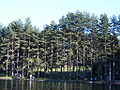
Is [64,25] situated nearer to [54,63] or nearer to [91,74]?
[54,63]

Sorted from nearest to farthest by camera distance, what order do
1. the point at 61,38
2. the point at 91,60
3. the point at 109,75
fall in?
the point at 109,75 → the point at 91,60 → the point at 61,38

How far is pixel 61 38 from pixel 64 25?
4070 mm

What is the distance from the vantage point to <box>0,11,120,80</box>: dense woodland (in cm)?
7038

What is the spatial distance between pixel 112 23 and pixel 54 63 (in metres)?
21.2

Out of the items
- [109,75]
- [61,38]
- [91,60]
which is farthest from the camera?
[61,38]

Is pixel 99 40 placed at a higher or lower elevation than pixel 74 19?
lower

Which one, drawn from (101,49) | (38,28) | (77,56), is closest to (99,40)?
(101,49)

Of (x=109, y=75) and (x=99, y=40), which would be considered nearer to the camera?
(x=109, y=75)

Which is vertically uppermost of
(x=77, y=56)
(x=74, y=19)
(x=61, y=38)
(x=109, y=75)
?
(x=74, y=19)

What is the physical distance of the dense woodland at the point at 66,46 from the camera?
231 feet

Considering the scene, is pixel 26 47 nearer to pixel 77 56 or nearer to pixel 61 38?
pixel 61 38

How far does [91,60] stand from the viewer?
72.4 meters

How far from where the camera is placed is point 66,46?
80.3 metres

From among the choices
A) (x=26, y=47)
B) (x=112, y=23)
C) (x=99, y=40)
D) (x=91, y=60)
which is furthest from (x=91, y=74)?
(x=26, y=47)
